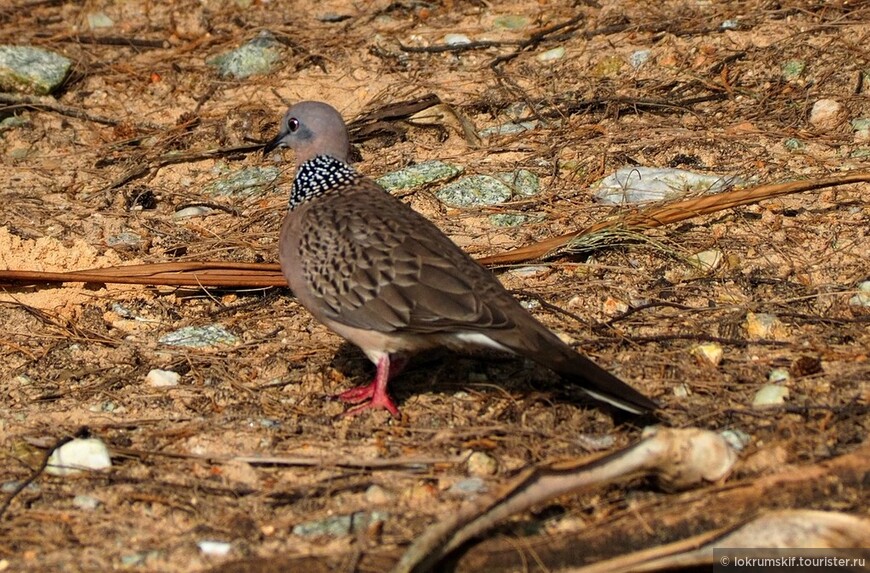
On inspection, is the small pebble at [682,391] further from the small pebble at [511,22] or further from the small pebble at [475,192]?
the small pebble at [511,22]

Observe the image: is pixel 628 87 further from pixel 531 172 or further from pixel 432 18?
pixel 432 18

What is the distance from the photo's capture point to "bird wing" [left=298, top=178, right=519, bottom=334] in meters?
4.51

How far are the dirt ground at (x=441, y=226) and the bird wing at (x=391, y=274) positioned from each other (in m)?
0.43

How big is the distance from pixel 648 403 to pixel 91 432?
2.22 metres

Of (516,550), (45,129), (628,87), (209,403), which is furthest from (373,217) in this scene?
(45,129)

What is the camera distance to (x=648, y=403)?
4164 millimetres

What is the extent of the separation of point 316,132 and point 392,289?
116 centimetres

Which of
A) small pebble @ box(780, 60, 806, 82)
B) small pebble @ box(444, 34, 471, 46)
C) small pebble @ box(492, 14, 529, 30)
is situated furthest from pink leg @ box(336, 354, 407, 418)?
small pebble @ box(492, 14, 529, 30)

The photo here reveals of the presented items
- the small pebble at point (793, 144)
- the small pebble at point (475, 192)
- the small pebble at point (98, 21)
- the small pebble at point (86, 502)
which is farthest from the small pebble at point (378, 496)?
the small pebble at point (98, 21)

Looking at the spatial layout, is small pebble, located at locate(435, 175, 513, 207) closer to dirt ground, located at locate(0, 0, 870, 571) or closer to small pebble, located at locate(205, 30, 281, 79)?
dirt ground, located at locate(0, 0, 870, 571)

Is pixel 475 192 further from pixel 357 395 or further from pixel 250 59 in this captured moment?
pixel 250 59

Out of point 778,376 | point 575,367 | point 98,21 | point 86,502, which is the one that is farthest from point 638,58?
point 86,502

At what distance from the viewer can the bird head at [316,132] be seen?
543 cm

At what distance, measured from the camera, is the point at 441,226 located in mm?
6355
